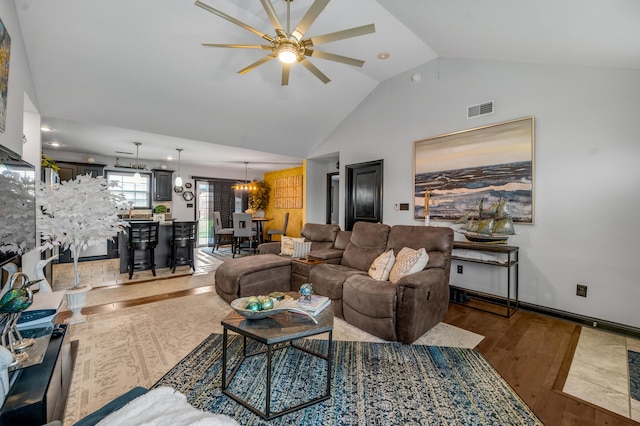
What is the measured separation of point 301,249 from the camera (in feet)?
13.6

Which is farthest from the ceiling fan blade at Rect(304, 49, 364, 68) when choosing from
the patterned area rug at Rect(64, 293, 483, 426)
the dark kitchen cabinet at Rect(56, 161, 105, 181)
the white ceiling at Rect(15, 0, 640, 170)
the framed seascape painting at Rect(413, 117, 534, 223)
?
the dark kitchen cabinet at Rect(56, 161, 105, 181)

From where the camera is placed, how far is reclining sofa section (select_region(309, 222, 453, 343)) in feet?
8.16

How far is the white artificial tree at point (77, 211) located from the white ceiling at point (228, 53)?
1.66 m

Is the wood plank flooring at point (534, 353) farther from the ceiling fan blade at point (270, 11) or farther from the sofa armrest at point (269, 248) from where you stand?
the ceiling fan blade at point (270, 11)

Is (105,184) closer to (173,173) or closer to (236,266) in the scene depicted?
(236,266)

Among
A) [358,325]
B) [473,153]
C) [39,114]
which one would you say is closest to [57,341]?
[358,325]

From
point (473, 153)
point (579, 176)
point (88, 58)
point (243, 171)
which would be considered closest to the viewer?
point (579, 176)

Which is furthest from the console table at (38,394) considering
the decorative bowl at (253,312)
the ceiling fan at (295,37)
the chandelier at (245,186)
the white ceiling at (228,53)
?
the chandelier at (245,186)

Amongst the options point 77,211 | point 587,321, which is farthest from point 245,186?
point 587,321

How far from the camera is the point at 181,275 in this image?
489 cm

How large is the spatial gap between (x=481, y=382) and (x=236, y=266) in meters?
2.74

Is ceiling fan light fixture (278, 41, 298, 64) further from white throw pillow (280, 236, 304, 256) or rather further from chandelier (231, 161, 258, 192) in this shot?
chandelier (231, 161, 258, 192)

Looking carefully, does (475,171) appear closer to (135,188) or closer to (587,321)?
(587,321)

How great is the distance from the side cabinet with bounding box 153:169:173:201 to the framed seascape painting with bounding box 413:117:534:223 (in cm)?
634
